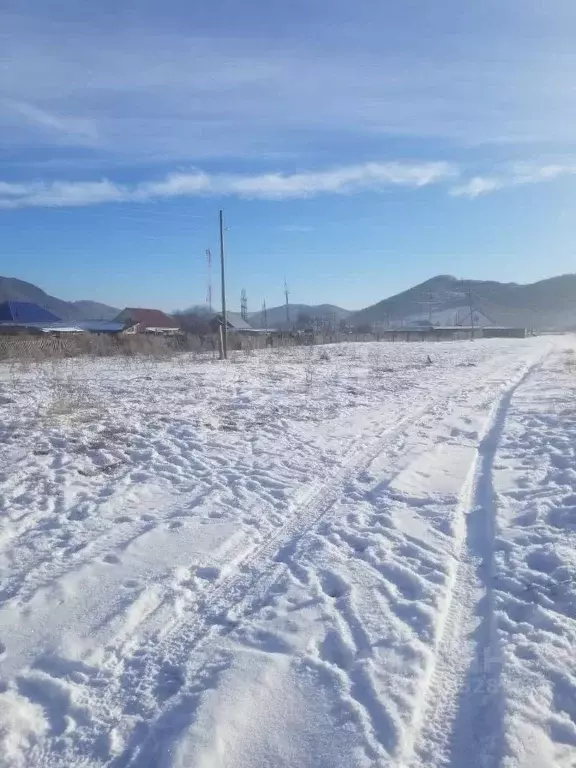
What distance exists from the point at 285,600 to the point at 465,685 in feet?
4.82

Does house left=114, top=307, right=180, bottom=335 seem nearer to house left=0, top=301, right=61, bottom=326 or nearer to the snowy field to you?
house left=0, top=301, right=61, bottom=326

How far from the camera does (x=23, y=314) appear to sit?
217ft

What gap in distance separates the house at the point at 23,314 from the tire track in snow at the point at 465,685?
2544 inches

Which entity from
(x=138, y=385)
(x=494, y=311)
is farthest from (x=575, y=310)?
(x=138, y=385)

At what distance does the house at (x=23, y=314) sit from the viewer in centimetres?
6458

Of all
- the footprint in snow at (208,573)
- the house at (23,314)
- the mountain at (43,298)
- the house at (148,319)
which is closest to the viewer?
the footprint in snow at (208,573)

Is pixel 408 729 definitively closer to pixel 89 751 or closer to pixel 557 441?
pixel 89 751

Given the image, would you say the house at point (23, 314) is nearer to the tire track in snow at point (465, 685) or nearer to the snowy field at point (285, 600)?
the snowy field at point (285, 600)

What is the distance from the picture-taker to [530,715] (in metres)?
3.26

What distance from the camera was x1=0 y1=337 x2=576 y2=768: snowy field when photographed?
3170 millimetres

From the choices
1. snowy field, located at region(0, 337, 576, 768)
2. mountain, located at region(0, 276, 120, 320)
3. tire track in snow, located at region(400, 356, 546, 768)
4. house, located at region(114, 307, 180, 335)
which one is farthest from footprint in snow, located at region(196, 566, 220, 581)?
mountain, located at region(0, 276, 120, 320)

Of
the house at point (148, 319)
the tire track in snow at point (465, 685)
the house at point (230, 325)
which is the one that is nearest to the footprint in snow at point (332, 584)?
the tire track in snow at point (465, 685)

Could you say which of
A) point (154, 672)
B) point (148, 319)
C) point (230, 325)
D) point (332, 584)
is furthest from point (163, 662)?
point (148, 319)

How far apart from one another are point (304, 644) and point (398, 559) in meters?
1.60
